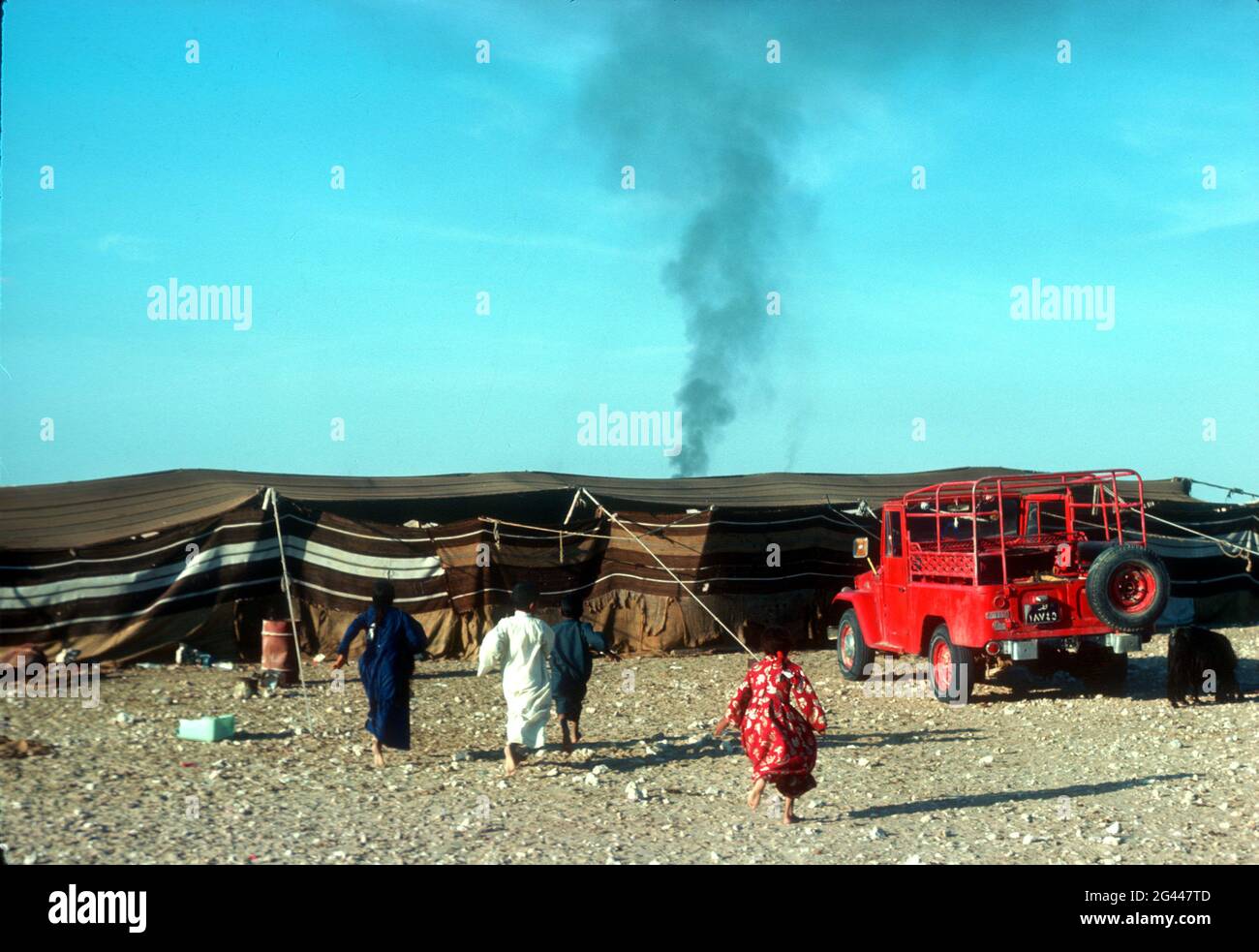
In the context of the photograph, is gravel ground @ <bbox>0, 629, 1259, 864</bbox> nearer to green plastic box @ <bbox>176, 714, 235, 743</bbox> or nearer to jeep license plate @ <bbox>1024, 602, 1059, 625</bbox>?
green plastic box @ <bbox>176, 714, 235, 743</bbox>

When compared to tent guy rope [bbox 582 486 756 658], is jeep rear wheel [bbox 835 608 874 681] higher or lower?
lower

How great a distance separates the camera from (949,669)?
45.0 ft

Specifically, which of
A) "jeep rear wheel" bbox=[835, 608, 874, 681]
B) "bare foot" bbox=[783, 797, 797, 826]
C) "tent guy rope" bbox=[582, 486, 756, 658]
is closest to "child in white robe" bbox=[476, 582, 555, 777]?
"bare foot" bbox=[783, 797, 797, 826]

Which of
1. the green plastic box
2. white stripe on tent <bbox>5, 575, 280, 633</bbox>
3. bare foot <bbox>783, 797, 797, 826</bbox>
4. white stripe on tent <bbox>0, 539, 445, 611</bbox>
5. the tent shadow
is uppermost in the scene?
white stripe on tent <bbox>0, 539, 445, 611</bbox>

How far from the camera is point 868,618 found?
52.4 ft

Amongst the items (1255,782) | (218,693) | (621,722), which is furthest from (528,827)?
(218,693)

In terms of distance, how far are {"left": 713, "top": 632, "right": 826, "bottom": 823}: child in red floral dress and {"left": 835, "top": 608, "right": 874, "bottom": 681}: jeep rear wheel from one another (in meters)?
7.86

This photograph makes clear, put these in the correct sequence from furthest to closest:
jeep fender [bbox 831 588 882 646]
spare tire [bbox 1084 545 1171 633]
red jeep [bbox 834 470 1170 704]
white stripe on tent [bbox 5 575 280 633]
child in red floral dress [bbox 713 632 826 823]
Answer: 1. jeep fender [bbox 831 588 882 646]
2. white stripe on tent [bbox 5 575 280 633]
3. red jeep [bbox 834 470 1170 704]
4. spare tire [bbox 1084 545 1171 633]
5. child in red floral dress [bbox 713 632 826 823]

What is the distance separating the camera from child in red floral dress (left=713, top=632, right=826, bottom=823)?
26.8 feet

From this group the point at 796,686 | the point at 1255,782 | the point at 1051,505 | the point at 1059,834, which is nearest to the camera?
the point at 1059,834

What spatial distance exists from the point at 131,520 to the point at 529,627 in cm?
1033

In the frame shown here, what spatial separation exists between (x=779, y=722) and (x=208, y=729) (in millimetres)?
5357

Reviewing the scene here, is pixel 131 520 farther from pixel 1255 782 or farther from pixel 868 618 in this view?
pixel 1255 782
